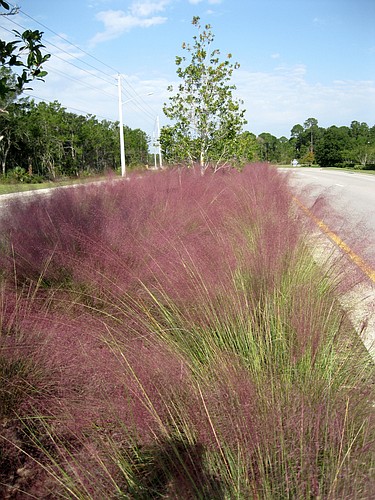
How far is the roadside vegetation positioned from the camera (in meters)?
1.13

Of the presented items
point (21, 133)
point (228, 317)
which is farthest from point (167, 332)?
point (21, 133)

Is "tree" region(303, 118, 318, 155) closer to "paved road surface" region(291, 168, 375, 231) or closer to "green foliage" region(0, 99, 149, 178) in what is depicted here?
"green foliage" region(0, 99, 149, 178)

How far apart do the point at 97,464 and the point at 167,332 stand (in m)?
0.73

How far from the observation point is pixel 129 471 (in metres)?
1.24

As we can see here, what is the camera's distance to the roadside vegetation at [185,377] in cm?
113

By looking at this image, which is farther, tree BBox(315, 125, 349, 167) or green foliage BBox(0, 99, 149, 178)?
tree BBox(315, 125, 349, 167)

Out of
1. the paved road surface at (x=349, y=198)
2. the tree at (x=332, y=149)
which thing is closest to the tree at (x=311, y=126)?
the tree at (x=332, y=149)

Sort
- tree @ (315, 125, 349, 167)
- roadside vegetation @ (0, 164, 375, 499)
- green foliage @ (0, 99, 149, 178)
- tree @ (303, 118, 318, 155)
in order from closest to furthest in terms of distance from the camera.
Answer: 1. roadside vegetation @ (0, 164, 375, 499)
2. green foliage @ (0, 99, 149, 178)
3. tree @ (315, 125, 349, 167)
4. tree @ (303, 118, 318, 155)

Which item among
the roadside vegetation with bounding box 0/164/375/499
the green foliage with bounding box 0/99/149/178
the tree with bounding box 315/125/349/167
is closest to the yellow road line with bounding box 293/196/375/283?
the roadside vegetation with bounding box 0/164/375/499

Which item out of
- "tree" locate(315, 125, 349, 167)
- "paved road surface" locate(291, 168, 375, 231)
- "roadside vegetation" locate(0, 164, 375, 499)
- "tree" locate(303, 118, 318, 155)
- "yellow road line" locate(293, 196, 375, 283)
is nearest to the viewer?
"roadside vegetation" locate(0, 164, 375, 499)

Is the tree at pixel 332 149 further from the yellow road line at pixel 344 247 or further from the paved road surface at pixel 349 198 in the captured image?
the yellow road line at pixel 344 247

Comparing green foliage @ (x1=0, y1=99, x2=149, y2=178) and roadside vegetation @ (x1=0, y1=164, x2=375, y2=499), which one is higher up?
green foliage @ (x1=0, y1=99, x2=149, y2=178)

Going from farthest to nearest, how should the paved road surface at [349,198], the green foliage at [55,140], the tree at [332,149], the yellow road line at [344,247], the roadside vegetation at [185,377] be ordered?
1. the tree at [332,149]
2. the green foliage at [55,140]
3. the paved road surface at [349,198]
4. the yellow road line at [344,247]
5. the roadside vegetation at [185,377]

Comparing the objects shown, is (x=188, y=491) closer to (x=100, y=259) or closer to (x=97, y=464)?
(x=97, y=464)
